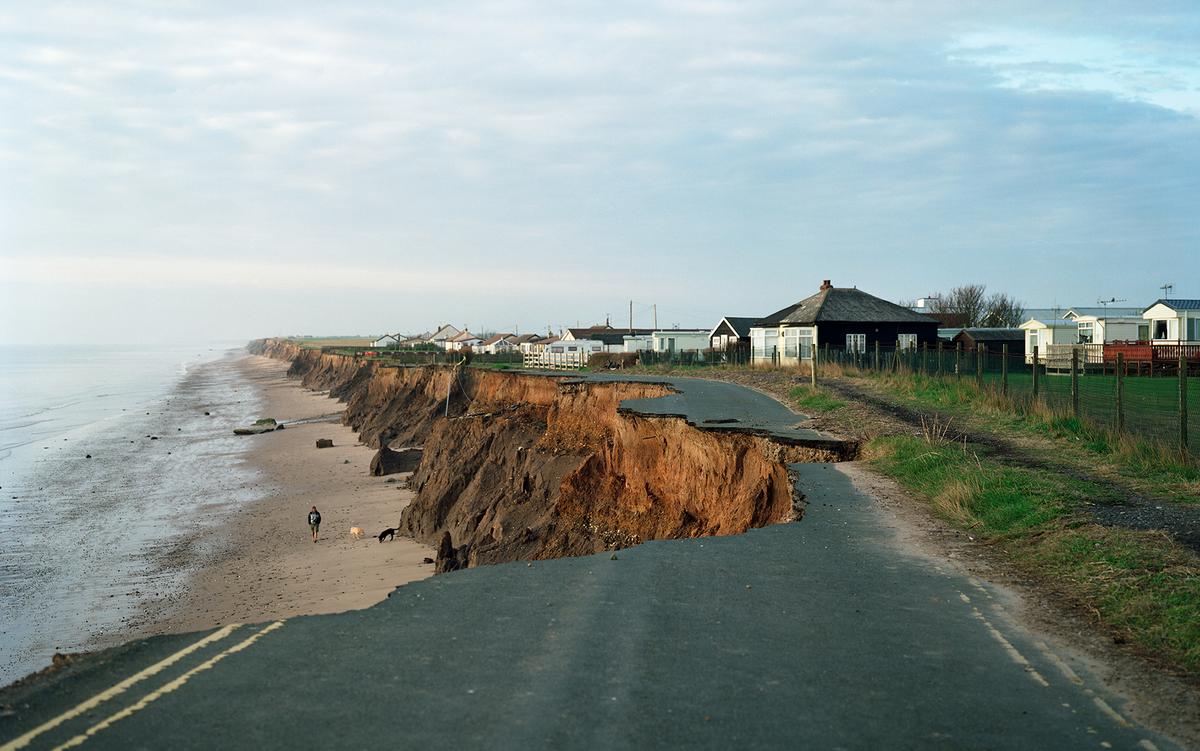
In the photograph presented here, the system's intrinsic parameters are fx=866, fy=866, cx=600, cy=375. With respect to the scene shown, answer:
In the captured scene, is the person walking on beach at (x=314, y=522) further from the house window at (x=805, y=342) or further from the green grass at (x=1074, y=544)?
the house window at (x=805, y=342)

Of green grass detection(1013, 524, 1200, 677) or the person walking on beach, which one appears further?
the person walking on beach

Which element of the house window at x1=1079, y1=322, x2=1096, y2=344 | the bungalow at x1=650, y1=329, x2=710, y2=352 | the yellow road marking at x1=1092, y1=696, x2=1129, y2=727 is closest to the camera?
the yellow road marking at x1=1092, y1=696, x2=1129, y2=727

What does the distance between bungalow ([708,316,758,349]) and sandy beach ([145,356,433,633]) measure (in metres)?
36.6

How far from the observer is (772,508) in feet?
44.5

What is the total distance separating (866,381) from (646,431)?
18.1 metres

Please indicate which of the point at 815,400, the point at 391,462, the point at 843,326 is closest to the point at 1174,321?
the point at 843,326

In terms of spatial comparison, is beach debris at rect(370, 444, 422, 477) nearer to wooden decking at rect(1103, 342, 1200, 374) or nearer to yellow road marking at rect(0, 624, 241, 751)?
yellow road marking at rect(0, 624, 241, 751)

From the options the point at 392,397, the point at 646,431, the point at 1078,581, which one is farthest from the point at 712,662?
the point at 392,397

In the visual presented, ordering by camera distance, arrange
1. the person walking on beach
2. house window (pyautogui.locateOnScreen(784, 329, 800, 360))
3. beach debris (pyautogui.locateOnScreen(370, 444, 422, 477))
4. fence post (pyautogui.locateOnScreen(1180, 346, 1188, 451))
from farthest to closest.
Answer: house window (pyautogui.locateOnScreen(784, 329, 800, 360)), beach debris (pyautogui.locateOnScreen(370, 444, 422, 477)), the person walking on beach, fence post (pyautogui.locateOnScreen(1180, 346, 1188, 451))

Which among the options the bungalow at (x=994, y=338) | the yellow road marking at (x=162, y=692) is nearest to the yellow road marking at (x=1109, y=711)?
the yellow road marking at (x=162, y=692)

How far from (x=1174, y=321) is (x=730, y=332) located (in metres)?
31.9

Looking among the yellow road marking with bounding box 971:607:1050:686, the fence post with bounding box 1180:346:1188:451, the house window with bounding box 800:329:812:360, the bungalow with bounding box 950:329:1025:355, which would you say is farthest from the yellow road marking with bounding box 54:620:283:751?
the bungalow with bounding box 950:329:1025:355

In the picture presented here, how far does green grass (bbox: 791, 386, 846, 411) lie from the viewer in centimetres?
2338

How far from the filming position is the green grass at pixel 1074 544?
22.7 ft
